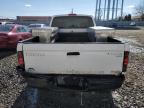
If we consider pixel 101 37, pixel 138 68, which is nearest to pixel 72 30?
pixel 101 37

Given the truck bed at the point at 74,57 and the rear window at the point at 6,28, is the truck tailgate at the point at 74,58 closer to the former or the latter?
the truck bed at the point at 74,57

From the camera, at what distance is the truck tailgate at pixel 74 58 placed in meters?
3.84

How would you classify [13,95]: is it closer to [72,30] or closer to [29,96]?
[29,96]

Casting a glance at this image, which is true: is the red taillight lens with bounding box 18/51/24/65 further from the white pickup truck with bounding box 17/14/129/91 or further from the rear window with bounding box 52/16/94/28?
the rear window with bounding box 52/16/94/28

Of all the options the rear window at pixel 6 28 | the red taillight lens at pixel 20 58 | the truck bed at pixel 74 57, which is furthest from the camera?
the rear window at pixel 6 28

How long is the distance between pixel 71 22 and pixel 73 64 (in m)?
3.89

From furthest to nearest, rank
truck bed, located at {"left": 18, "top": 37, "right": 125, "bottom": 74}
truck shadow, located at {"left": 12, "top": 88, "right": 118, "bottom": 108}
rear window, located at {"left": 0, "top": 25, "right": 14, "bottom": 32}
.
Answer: rear window, located at {"left": 0, "top": 25, "right": 14, "bottom": 32} → truck shadow, located at {"left": 12, "top": 88, "right": 118, "bottom": 108} → truck bed, located at {"left": 18, "top": 37, "right": 125, "bottom": 74}

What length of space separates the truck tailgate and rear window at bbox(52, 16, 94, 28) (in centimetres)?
377

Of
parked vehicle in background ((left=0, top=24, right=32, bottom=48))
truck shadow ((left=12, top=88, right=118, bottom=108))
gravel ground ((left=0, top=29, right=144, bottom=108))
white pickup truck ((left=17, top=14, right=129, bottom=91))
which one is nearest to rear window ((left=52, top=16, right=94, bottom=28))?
gravel ground ((left=0, top=29, right=144, bottom=108))

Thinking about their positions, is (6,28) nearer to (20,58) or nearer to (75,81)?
(20,58)

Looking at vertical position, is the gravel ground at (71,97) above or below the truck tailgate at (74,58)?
below

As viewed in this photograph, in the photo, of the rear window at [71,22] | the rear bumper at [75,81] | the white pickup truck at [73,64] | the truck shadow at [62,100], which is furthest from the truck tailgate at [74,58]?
the rear window at [71,22]

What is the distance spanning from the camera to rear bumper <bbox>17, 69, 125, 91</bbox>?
4027 mm

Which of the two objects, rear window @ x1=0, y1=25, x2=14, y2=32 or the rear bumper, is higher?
rear window @ x1=0, y1=25, x2=14, y2=32
